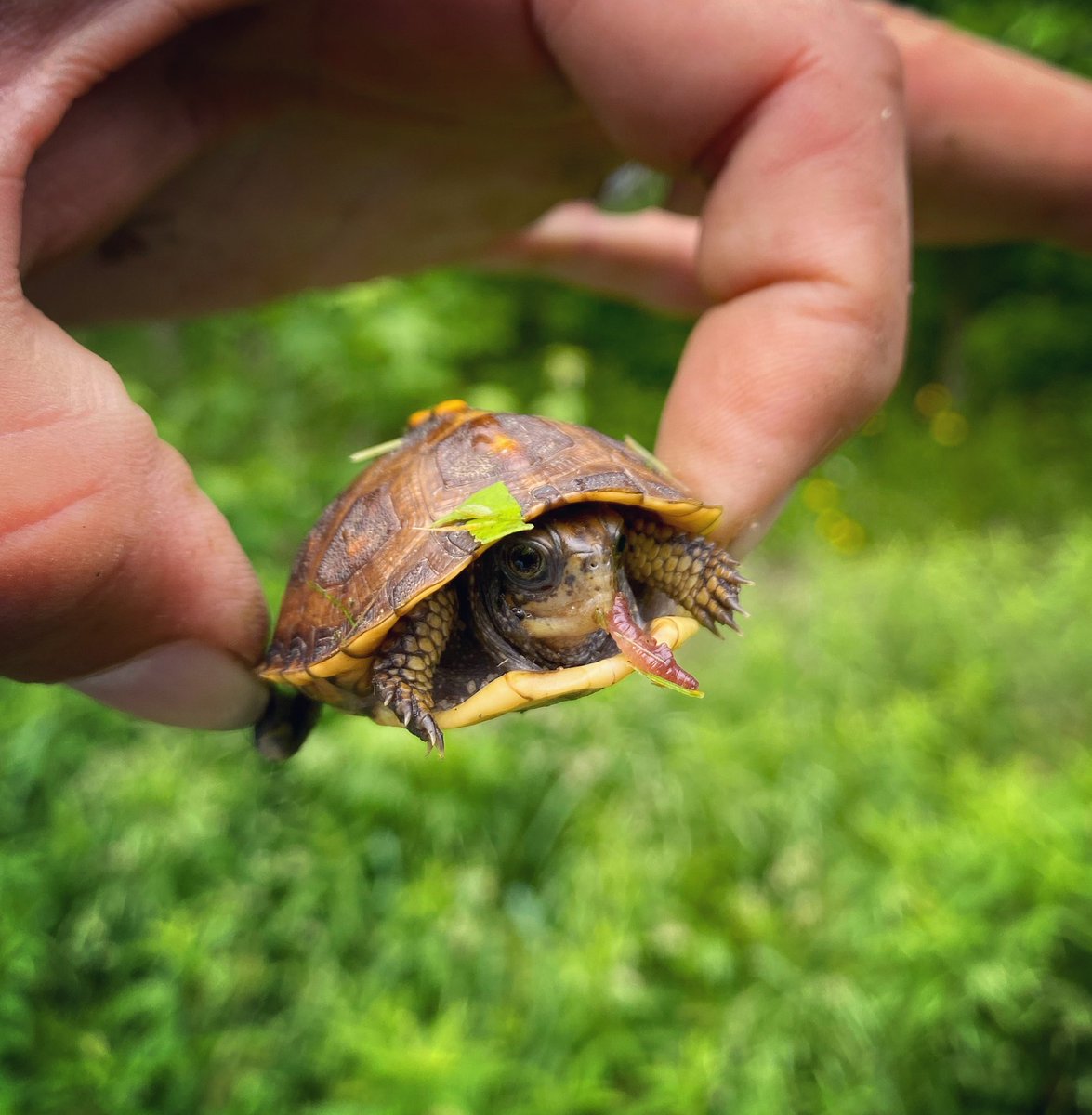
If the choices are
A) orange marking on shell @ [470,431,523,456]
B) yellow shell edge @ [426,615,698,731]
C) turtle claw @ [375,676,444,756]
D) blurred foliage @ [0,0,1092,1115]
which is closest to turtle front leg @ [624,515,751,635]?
yellow shell edge @ [426,615,698,731]

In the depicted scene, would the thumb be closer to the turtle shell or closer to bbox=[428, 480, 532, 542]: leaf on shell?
the turtle shell

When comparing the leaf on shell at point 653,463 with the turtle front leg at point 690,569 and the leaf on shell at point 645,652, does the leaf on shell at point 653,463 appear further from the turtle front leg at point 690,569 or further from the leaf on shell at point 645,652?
the leaf on shell at point 645,652

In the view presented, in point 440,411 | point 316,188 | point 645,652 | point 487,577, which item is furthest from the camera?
point 316,188

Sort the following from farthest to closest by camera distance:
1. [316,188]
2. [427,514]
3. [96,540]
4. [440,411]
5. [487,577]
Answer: [316,188]
[440,411]
[487,577]
[427,514]
[96,540]

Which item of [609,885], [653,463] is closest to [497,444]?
[653,463]

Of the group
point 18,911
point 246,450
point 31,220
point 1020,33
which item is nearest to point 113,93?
point 31,220

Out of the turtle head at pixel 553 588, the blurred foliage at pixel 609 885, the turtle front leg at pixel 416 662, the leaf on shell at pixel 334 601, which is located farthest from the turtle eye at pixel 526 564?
the blurred foliage at pixel 609 885

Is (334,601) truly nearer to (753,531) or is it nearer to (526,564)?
(526,564)

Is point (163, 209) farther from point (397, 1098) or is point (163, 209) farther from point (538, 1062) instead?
point (538, 1062)
